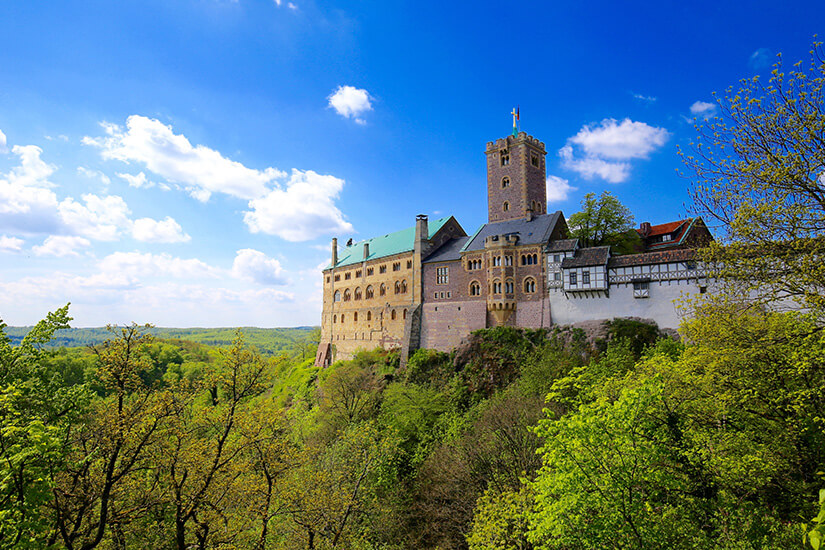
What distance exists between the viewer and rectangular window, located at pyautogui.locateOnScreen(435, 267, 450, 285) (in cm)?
4831

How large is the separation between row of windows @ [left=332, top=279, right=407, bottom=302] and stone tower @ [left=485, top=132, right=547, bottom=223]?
1208cm

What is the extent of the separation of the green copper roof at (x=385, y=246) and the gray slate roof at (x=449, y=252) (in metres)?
2.06

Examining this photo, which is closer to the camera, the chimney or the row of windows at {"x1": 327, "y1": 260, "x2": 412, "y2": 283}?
the chimney

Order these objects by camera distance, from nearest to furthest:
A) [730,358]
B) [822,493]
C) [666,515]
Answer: [822,493] → [666,515] → [730,358]

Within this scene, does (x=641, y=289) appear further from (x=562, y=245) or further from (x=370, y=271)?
(x=370, y=271)

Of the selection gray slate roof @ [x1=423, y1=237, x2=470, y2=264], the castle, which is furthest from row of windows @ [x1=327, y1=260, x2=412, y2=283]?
gray slate roof @ [x1=423, y1=237, x2=470, y2=264]

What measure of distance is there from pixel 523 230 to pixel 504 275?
15.9 ft

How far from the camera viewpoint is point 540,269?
4141 cm

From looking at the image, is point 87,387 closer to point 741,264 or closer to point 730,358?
point 741,264

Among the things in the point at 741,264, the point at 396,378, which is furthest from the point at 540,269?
the point at 741,264

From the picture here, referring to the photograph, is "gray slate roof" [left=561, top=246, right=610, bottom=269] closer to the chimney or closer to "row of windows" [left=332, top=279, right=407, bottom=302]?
the chimney

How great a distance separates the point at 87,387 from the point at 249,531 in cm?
1105

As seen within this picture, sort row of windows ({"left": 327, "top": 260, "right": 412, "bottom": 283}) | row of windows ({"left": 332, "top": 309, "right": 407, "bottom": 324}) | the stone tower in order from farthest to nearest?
row of windows ({"left": 327, "top": 260, "right": 412, "bottom": 283}) < row of windows ({"left": 332, "top": 309, "right": 407, "bottom": 324}) < the stone tower

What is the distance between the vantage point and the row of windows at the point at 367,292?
5244 cm
